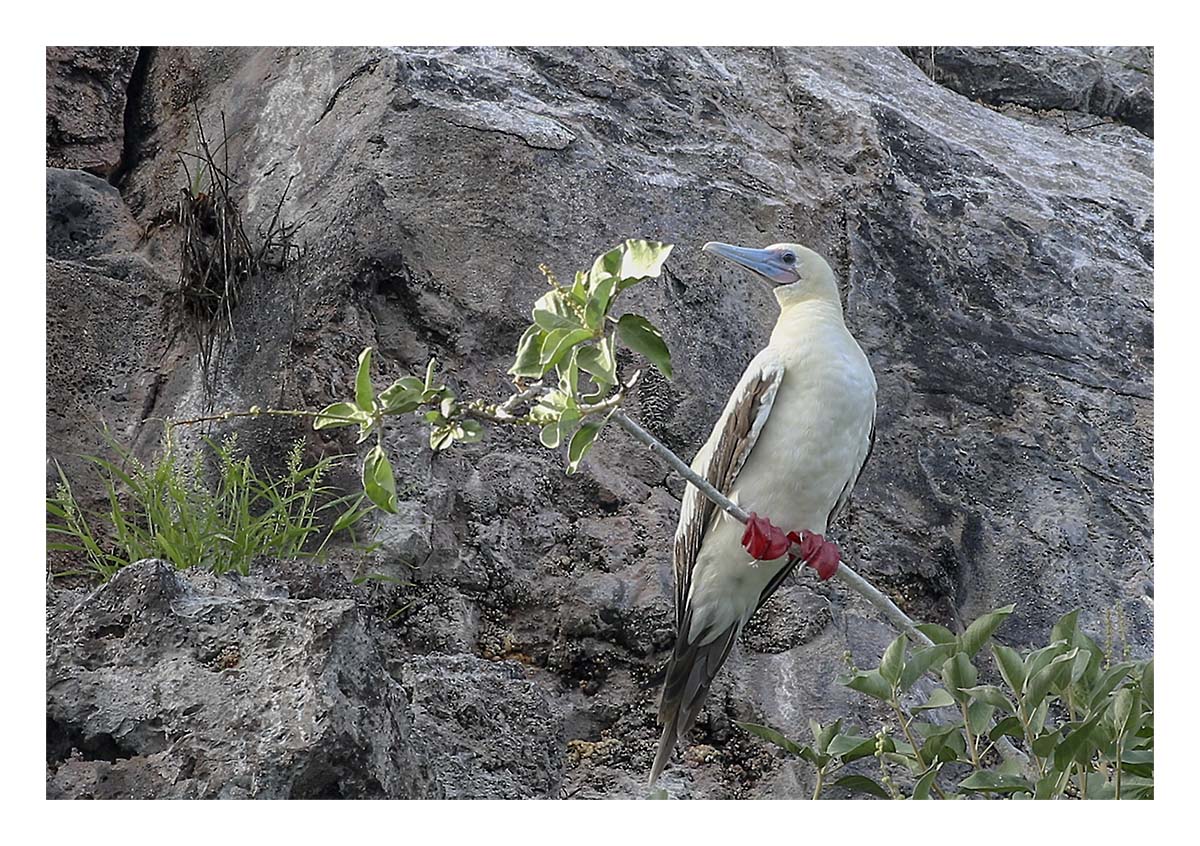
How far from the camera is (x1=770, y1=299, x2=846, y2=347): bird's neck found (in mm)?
2436

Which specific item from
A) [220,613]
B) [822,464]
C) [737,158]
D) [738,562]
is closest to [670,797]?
[738,562]

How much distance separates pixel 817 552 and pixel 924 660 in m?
0.36

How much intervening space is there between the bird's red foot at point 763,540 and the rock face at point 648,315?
Result: 1.05 ft

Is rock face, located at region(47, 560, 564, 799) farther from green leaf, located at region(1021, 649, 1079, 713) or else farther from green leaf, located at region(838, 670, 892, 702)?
green leaf, located at region(1021, 649, 1079, 713)

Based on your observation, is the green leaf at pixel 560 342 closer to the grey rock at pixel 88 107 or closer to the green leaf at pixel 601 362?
the green leaf at pixel 601 362

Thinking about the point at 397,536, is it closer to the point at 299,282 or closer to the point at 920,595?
the point at 299,282

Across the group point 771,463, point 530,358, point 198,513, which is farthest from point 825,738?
point 198,513

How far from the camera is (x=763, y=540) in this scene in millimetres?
2361

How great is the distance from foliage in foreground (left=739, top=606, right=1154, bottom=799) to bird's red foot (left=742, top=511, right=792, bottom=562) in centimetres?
30

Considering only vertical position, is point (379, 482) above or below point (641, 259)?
below

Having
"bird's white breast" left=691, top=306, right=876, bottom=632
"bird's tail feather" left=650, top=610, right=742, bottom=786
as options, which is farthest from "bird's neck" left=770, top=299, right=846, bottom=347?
"bird's tail feather" left=650, top=610, right=742, bottom=786

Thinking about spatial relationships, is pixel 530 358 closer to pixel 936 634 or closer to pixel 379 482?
pixel 379 482

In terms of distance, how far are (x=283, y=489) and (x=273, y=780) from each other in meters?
0.66

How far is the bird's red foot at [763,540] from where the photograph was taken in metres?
2.36
